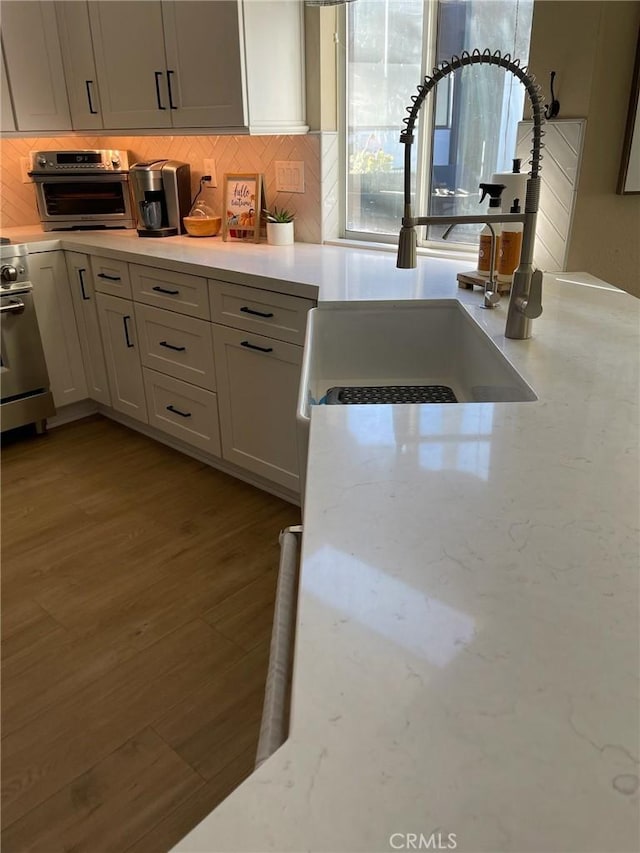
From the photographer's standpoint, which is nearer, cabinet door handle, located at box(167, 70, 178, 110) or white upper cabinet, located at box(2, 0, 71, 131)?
cabinet door handle, located at box(167, 70, 178, 110)

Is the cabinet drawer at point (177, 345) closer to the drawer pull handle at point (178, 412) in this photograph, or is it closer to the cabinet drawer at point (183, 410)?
the cabinet drawer at point (183, 410)

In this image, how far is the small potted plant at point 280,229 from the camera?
2.86 m

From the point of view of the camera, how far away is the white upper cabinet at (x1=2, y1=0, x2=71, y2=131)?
2.96 meters

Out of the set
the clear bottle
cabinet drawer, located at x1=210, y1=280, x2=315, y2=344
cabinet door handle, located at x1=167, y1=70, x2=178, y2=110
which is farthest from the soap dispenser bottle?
cabinet door handle, located at x1=167, y1=70, x2=178, y2=110

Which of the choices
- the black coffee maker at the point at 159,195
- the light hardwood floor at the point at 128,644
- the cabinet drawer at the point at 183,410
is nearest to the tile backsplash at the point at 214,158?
the black coffee maker at the point at 159,195

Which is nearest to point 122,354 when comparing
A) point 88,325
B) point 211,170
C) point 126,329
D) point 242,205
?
point 126,329

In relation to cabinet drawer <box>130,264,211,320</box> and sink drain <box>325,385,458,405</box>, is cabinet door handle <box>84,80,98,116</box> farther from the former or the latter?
sink drain <box>325,385,458,405</box>

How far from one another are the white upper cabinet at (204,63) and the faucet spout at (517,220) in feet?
4.55

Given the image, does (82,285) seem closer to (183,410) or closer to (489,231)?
(183,410)

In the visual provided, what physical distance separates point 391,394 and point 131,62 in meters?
2.22

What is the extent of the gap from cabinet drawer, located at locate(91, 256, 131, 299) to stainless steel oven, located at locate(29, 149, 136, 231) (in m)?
0.48

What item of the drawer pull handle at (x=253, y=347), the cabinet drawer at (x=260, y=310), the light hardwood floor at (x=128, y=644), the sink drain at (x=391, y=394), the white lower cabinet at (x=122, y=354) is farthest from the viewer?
the white lower cabinet at (x=122, y=354)

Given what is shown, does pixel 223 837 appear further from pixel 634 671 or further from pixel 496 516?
pixel 496 516

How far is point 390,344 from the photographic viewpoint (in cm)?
185
